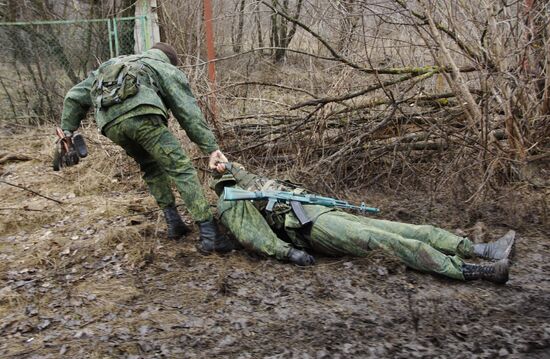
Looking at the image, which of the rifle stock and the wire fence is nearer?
the rifle stock

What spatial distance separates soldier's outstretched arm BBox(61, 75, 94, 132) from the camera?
3.97 meters

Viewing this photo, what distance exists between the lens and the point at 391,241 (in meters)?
3.50

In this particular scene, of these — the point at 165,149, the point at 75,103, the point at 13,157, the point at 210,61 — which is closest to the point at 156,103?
the point at 165,149

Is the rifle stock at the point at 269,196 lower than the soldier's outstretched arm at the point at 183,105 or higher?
lower

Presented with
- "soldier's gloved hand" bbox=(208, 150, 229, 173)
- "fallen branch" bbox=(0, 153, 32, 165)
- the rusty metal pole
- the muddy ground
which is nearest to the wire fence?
"fallen branch" bbox=(0, 153, 32, 165)

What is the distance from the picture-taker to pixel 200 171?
545cm

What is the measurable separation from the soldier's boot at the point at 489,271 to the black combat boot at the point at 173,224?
2143 millimetres

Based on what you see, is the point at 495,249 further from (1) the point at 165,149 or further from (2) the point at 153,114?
(2) the point at 153,114

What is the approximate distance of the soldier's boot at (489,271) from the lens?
3211 mm

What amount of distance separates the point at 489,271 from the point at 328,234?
104 cm

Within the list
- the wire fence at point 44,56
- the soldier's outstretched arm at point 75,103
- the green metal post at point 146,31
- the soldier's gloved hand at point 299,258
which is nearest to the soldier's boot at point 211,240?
the soldier's gloved hand at point 299,258

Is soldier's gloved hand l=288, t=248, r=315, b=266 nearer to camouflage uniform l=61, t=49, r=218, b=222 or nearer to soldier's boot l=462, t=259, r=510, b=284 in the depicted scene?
camouflage uniform l=61, t=49, r=218, b=222

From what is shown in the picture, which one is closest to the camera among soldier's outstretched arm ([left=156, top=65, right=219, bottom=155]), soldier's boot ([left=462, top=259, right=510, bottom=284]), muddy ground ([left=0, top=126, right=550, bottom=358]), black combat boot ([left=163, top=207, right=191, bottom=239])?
muddy ground ([left=0, top=126, right=550, bottom=358])

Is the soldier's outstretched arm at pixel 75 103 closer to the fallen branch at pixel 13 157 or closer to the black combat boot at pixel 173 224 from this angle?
the black combat boot at pixel 173 224
